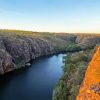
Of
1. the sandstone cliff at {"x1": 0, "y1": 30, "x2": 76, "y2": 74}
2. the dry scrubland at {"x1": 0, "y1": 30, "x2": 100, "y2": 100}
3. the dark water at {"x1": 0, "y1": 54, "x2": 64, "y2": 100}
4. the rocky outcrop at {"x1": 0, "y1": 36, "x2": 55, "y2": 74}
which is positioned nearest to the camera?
the dry scrubland at {"x1": 0, "y1": 30, "x2": 100, "y2": 100}

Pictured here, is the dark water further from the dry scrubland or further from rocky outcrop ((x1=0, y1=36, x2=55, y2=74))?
rocky outcrop ((x1=0, y1=36, x2=55, y2=74))

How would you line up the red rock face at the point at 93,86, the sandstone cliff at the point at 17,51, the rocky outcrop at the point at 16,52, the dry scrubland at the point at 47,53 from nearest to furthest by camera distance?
the red rock face at the point at 93,86 < the dry scrubland at the point at 47,53 < the rocky outcrop at the point at 16,52 < the sandstone cliff at the point at 17,51

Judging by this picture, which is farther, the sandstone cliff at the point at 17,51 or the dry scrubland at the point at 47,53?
the sandstone cliff at the point at 17,51

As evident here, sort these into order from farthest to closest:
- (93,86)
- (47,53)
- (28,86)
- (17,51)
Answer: (47,53), (17,51), (28,86), (93,86)

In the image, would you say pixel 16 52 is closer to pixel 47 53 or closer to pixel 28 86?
pixel 47 53

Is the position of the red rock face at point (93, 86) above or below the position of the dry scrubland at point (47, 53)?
above

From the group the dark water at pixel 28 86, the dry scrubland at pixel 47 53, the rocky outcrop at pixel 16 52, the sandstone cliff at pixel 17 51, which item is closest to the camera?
the dry scrubland at pixel 47 53

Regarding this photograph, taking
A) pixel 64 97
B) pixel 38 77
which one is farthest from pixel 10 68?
pixel 64 97

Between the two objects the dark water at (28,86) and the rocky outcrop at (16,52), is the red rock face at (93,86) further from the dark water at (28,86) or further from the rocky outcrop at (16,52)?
the rocky outcrop at (16,52)

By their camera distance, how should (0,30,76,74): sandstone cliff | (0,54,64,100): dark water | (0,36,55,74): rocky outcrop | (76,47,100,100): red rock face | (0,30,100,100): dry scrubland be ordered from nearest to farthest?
(76,47,100,100): red rock face < (0,30,100,100): dry scrubland < (0,54,64,100): dark water < (0,36,55,74): rocky outcrop < (0,30,76,74): sandstone cliff

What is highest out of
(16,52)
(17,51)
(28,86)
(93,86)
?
(93,86)

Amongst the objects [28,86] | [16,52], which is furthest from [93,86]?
[16,52]

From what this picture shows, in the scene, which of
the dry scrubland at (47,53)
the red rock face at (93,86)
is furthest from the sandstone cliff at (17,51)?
the red rock face at (93,86)

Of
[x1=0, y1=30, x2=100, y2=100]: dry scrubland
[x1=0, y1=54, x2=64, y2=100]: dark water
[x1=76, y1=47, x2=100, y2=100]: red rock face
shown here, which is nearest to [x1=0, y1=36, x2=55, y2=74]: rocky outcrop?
[x1=0, y1=30, x2=100, y2=100]: dry scrubland
